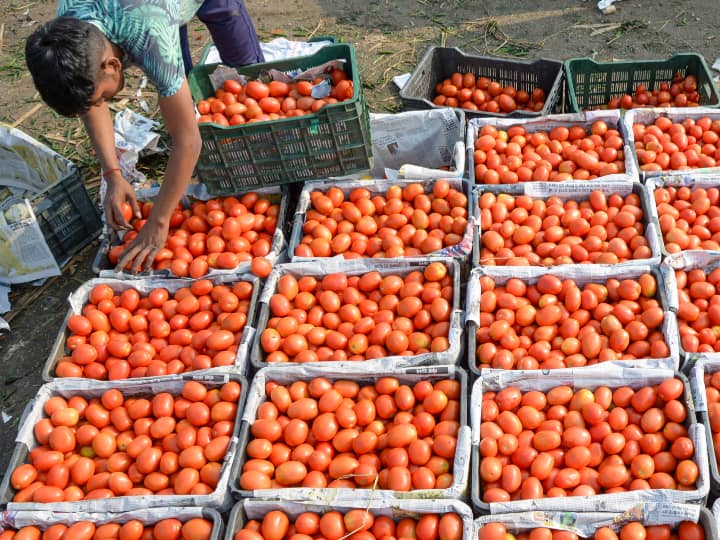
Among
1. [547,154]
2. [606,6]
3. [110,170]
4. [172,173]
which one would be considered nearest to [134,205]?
[110,170]

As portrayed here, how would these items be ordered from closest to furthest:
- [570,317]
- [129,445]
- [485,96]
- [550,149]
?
[129,445]
[570,317]
[550,149]
[485,96]

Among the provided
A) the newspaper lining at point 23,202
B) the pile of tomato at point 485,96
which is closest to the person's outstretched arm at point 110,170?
the newspaper lining at point 23,202

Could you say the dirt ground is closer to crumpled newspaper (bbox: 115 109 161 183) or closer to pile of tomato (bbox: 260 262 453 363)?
crumpled newspaper (bbox: 115 109 161 183)

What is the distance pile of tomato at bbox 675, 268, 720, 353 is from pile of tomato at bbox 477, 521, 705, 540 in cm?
98

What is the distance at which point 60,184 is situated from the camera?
4.95 meters

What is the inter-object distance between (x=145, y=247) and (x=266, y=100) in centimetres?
136

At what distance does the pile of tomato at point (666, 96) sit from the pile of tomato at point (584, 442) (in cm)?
292

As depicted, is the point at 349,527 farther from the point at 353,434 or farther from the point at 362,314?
the point at 362,314

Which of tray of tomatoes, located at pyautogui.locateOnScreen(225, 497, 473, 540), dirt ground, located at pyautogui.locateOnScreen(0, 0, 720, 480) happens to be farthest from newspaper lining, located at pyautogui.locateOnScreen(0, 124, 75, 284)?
tray of tomatoes, located at pyautogui.locateOnScreen(225, 497, 473, 540)

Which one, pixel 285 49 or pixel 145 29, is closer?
pixel 145 29

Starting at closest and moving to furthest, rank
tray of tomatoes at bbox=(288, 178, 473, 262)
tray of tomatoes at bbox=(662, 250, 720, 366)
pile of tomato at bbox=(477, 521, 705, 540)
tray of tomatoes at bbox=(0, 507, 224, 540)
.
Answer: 1. pile of tomato at bbox=(477, 521, 705, 540)
2. tray of tomatoes at bbox=(0, 507, 224, 540)
3. tray of tomatoes at bbox=(662, 250, 720, 366)
4. tray of tomatoes at bbox=(288, 178, 473, 262)

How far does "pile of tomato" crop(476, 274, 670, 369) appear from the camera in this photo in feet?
11.1

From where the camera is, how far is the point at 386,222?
14.1 feet

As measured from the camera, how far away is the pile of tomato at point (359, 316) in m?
3.59
